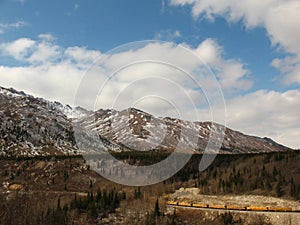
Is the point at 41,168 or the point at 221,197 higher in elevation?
the point at 41,168

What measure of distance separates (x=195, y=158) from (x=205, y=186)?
53.4m

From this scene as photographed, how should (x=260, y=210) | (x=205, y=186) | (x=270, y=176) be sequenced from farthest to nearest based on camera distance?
(x=205, y=186)
(x=270, y=176)
(x=260, y=210)

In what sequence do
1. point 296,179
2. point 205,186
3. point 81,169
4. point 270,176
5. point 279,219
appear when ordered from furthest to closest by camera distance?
point 81,169
point 205,186
point 270,176
point 296,179
point 279,219

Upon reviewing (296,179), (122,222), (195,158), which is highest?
(195,158)

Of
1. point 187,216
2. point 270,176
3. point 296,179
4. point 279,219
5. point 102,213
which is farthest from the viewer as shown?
point 270,176

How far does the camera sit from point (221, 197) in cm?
9025

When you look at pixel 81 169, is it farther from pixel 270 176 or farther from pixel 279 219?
pixel 279 219

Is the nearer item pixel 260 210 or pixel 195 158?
pixel 260 210

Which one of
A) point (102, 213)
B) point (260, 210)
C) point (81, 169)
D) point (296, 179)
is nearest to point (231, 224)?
point (260, 210)

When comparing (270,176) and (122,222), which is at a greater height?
(270,176)

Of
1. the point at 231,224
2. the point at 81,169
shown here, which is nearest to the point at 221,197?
the point at 231,224

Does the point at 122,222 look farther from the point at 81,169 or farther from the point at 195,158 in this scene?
the point at 195,158

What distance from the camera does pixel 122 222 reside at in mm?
69000

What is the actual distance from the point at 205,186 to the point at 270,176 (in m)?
18.8
